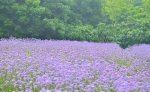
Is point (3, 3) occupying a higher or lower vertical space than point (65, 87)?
higher

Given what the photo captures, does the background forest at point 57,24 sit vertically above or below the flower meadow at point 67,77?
above

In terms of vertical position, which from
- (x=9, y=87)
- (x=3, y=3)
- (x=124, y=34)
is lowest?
(x=9, y=87)

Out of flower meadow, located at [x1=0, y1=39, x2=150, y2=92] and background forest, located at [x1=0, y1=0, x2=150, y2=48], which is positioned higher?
background forest, located at [x1=0, y1=0, x2=150, y2=48]

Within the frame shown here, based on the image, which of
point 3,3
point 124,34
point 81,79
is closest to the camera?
point 81,79

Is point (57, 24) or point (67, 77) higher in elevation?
point (57, 24)

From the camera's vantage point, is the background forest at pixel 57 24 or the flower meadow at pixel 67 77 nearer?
the flower meadow at pixel 67 77

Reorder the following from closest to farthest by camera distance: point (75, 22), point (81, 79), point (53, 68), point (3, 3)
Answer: point (81, 79) → point (53, 68) → point (3, 3) → point (75, 22)

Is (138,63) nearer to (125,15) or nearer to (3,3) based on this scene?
(3,3)

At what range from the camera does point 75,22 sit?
85.6 ft

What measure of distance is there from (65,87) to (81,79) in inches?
26.9

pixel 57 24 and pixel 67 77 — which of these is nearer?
pixel 67 77

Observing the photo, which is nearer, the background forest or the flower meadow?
the flower meadow

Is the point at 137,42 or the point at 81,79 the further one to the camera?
the point at 137,42

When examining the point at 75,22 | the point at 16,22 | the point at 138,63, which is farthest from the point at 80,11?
the point at 138,63
